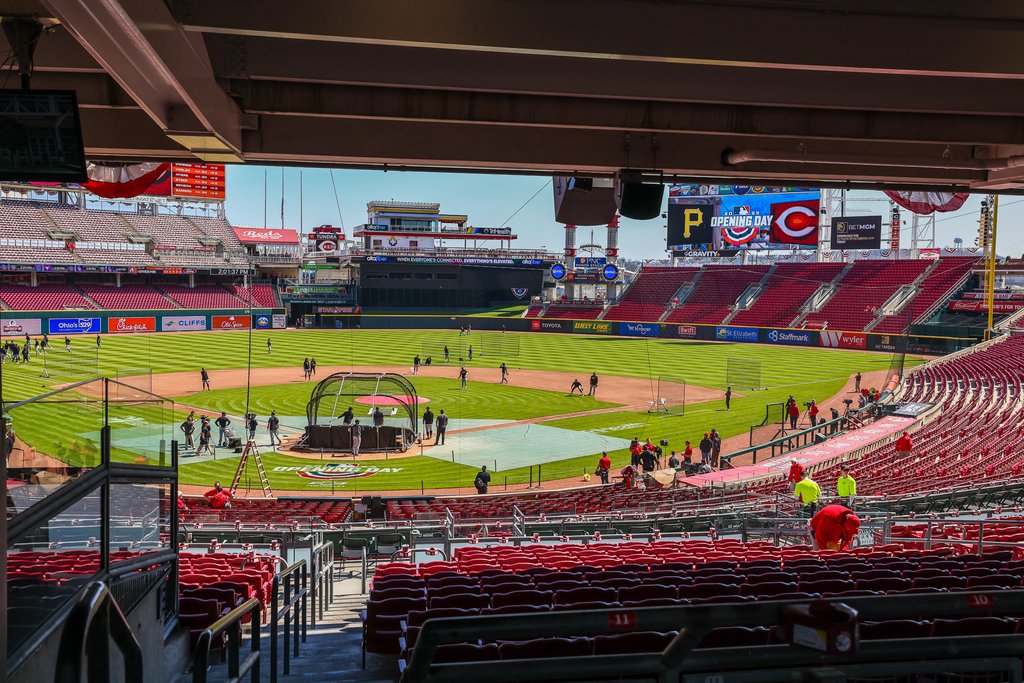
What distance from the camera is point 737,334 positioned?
75438 mm

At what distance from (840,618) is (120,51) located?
535 cm

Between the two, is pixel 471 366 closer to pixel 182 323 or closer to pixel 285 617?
pixel 182 323

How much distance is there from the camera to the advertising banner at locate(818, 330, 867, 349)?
66875mm

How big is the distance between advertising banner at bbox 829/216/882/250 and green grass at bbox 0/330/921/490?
1833 cm

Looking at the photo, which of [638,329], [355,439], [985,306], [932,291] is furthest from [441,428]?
[932,291]

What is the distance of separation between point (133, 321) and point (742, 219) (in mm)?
58480

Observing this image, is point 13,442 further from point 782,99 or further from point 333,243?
point 333,243

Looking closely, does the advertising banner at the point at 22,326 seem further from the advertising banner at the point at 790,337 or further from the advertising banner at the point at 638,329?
the advertising banner at the point at 790,337

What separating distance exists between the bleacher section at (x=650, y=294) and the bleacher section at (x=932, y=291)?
2326 cm

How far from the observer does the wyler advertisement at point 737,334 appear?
74.1m

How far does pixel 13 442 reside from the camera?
6066 mm

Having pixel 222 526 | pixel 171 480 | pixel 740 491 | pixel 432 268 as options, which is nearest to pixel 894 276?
pixel 432 268

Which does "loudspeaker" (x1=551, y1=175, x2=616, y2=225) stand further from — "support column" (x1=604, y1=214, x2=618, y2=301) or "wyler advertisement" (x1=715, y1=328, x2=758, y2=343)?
"support column" (x1=604, y1=214, x2=618, y2=301)

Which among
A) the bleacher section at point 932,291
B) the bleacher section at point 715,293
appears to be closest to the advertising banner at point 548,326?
the bleacher section at point 715,293
